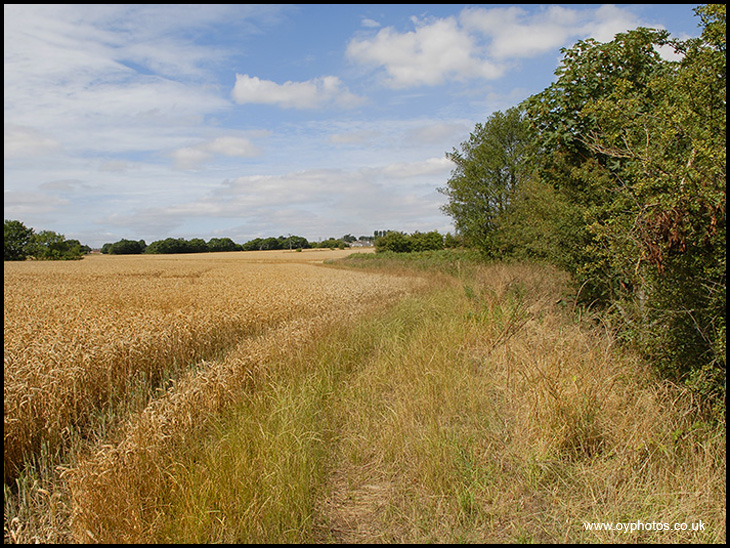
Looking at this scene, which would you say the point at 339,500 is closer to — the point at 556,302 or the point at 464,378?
the point at 464,378

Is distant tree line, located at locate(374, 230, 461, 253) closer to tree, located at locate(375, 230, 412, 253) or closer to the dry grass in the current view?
tree, located at locate(375, 230, 412, 253)

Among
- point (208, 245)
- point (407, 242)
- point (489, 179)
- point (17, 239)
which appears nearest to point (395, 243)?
point (407, 242)

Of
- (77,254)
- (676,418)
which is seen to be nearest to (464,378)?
(676,418)

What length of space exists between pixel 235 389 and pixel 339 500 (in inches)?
98.0

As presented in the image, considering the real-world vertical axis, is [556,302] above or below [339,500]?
above

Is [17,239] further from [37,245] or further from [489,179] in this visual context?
[489,179]

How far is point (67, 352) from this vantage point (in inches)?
238

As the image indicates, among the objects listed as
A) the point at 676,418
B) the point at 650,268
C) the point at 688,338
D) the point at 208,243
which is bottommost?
the point at 676,418

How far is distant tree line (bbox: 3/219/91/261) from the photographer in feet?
226

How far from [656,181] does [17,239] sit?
93.2 metres

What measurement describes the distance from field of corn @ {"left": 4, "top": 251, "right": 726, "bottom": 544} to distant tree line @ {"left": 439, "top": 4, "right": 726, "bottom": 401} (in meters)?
0.76

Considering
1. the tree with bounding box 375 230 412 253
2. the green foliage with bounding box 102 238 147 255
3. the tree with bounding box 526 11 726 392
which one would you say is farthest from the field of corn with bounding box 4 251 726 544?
the green foliage with bounding box 102 238 147 255

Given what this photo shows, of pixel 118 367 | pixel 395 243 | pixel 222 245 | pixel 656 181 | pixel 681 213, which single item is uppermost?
pixel 222 245

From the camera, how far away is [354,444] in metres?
4.64
